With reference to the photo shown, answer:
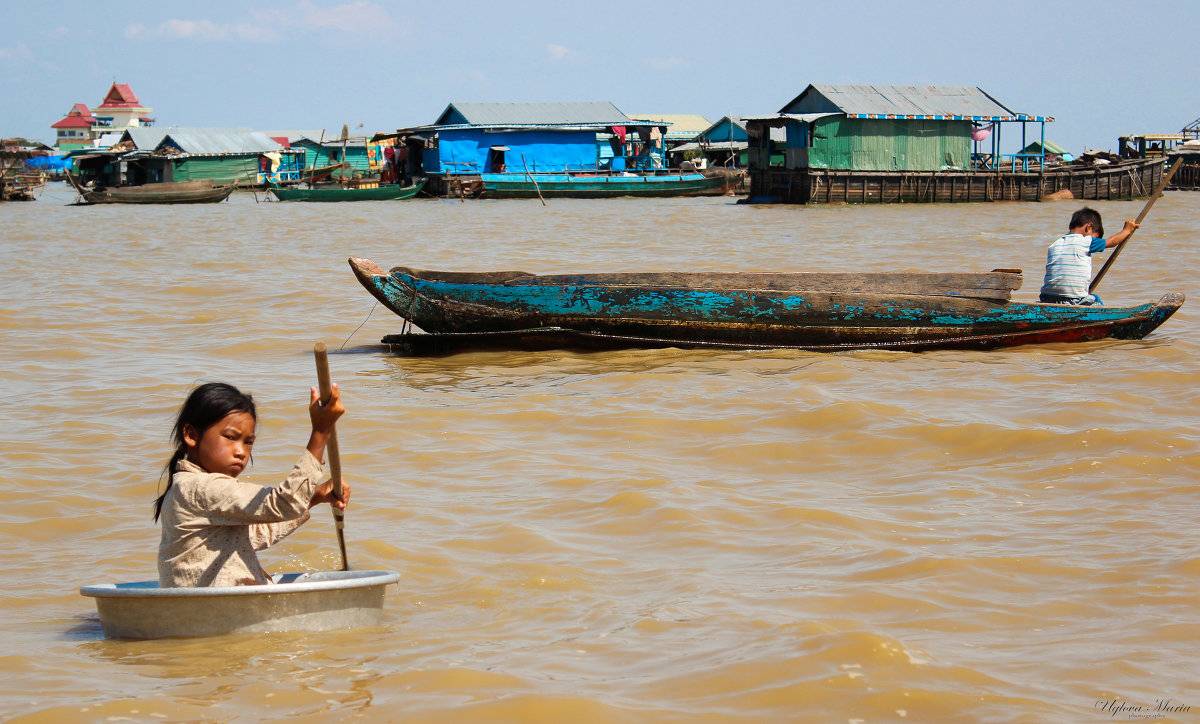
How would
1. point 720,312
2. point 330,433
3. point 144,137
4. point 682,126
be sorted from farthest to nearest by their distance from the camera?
point 682,126
point 144,137
point 720,312
point 330,433

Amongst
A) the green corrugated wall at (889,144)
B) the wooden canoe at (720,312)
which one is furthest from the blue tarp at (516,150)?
the wooden canoe at (720,312)

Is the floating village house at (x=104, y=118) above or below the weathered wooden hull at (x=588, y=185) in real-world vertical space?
above

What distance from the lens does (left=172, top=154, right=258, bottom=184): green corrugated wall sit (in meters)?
45.1

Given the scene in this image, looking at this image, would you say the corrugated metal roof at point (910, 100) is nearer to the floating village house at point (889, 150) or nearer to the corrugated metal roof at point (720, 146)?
the floating village house at point (889, 150)

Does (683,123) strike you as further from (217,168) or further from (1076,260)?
(1076,260)

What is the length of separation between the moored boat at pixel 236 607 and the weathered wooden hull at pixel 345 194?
119ft

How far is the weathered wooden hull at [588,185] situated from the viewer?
39.0m

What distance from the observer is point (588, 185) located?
3956 centimetres

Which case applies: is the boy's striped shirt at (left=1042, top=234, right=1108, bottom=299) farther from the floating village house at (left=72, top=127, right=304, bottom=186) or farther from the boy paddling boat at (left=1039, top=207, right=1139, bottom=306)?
the floating village house at (left=72, top=127, right=304, bottom=186)

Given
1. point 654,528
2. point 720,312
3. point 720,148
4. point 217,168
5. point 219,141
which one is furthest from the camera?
point 720,148

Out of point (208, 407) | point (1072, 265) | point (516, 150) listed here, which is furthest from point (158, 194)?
point (208, 407)

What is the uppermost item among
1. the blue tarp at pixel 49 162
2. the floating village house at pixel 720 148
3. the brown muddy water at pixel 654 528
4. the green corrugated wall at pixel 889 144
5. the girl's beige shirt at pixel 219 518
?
the blue tarp at pixel 49 162

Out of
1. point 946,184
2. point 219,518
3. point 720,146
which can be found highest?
point 720,146

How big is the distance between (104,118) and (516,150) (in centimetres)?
6604
